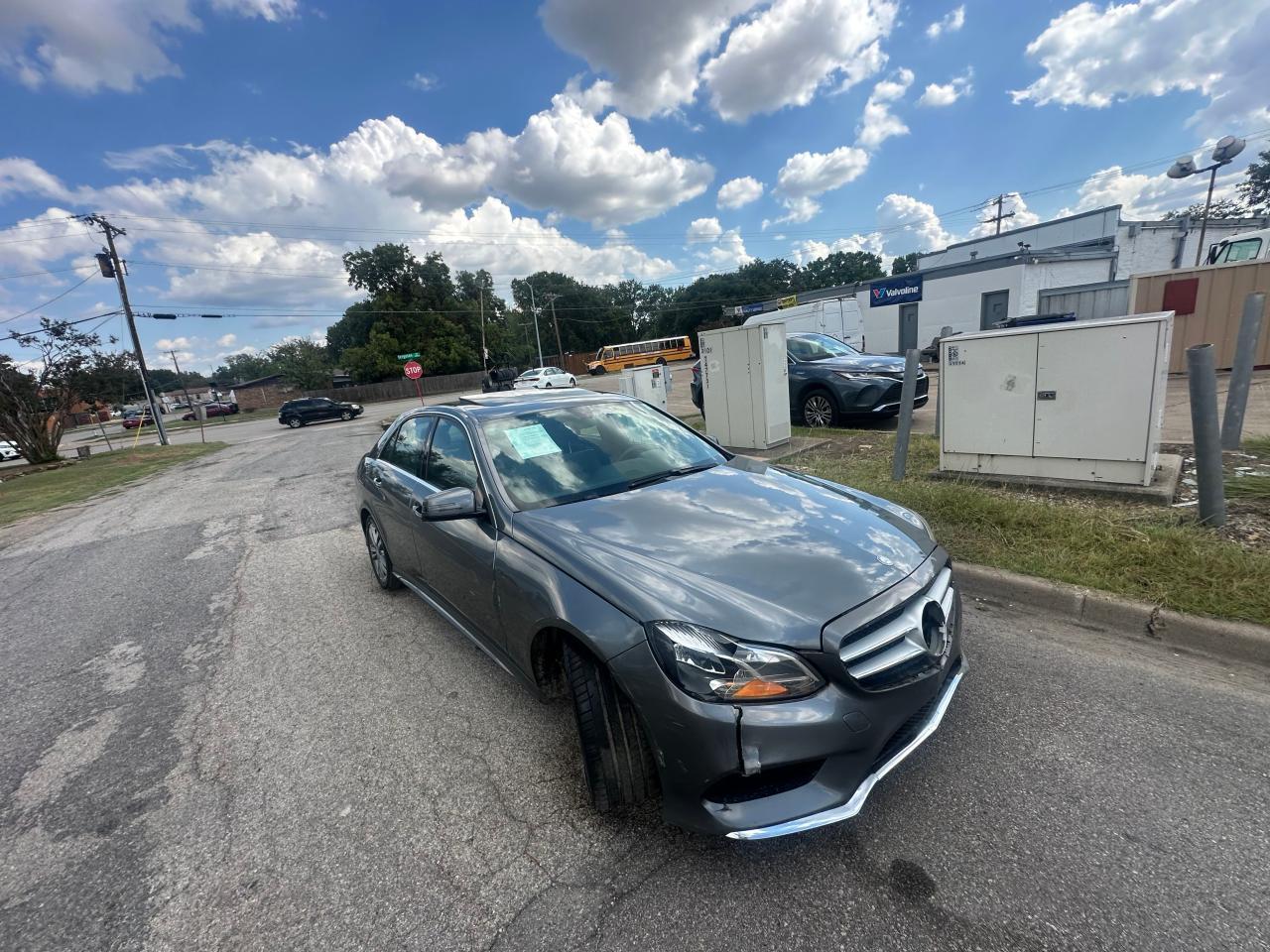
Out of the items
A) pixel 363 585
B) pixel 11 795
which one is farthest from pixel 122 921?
pixel 363 585

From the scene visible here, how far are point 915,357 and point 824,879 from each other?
4.69 m

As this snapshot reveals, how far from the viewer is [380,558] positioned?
442 cm

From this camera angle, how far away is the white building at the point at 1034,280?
19.7m

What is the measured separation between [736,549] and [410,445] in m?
2.78

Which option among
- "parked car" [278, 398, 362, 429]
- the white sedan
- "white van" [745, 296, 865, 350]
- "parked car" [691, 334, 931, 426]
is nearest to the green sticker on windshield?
"parked car" [691, 334, 931, 426]

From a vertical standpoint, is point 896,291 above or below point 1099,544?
above

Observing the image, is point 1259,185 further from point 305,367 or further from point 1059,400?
point 305,367

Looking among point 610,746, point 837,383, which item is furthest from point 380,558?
point 837,383

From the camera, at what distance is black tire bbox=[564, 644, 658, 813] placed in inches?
77.4

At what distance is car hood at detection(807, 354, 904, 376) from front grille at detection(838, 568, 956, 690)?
743cm

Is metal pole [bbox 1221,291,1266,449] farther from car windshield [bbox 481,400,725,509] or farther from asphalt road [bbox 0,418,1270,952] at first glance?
car windshield [bbox 481,400,725,509]

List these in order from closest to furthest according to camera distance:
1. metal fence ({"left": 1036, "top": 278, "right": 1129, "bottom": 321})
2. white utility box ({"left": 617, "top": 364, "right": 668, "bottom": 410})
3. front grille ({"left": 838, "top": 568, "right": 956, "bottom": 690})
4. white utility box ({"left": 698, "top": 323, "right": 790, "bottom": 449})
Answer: front grille ({"left": 838, "top": 568, "right": 956, "bottom": 690}) → white utility box ({"left": 698, "top": 323, "right": 790, "bottom": 449}) → white utility box ({"left": 617, "top": 364, "right": 668, "bottom": 410}) → metal fence ({"left": 1036, "top": 278, "right": 1129, "bottom": 321})

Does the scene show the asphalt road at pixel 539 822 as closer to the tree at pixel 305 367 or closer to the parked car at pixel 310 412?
the parked car at pixel 310 412

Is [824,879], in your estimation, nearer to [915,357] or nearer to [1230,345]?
[915,357]
